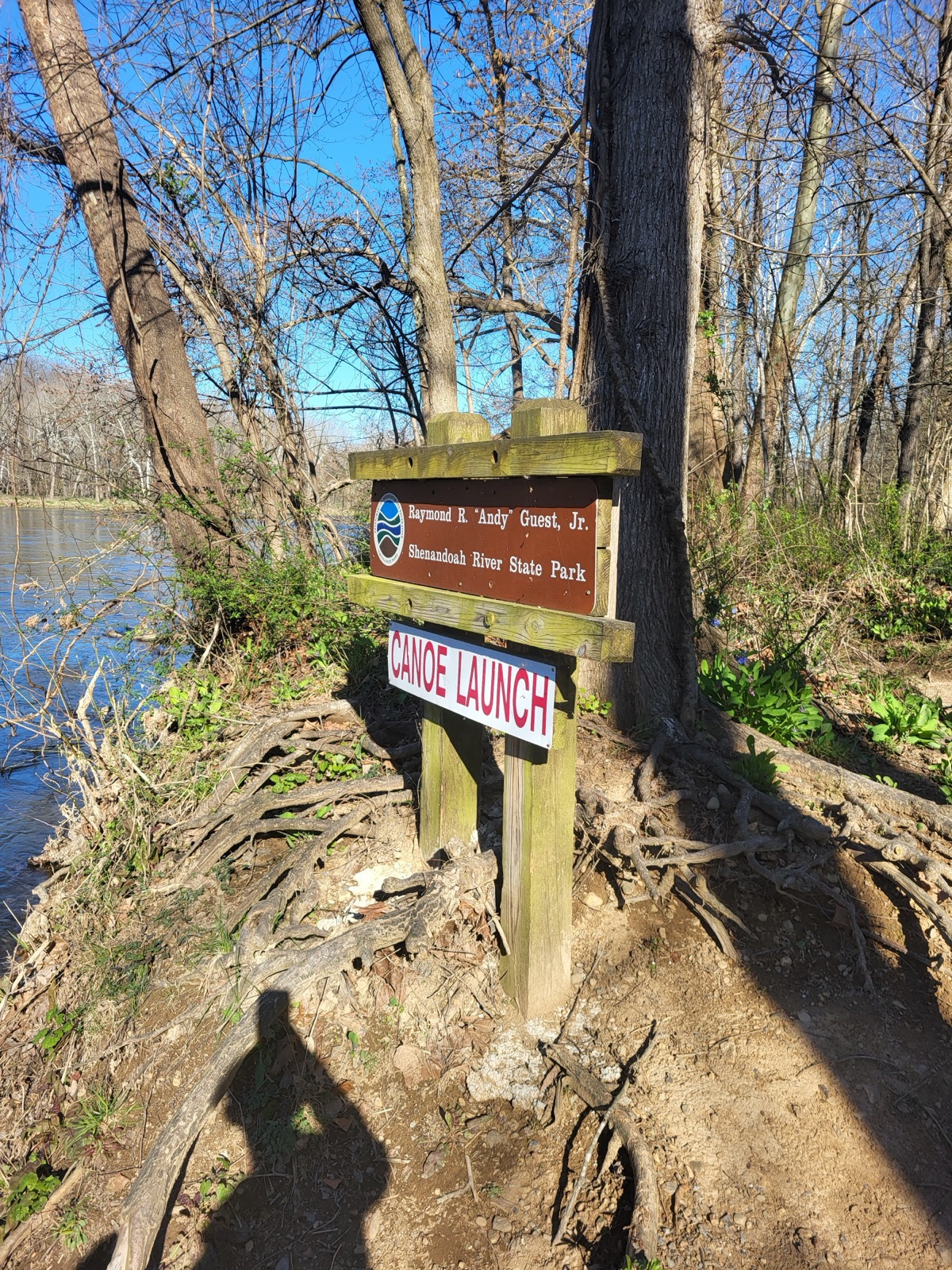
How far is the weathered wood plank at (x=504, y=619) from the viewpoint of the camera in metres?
2.10

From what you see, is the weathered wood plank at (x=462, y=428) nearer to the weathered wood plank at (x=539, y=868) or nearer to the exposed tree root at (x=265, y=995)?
the weathered wood plank at (x=539, y=868)

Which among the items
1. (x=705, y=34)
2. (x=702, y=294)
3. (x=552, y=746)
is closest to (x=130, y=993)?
(x=552, y=746)

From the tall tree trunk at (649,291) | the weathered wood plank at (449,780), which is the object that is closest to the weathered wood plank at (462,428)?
the weathered wood plank at (449,780)

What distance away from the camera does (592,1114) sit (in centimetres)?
238

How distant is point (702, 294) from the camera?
297 inches

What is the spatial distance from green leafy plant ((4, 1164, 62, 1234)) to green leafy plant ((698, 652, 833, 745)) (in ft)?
12.8

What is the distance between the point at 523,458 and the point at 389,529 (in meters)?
1.08

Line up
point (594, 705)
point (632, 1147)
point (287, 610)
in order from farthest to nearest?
1. point (287, 610)
2. point (594, 705)
3. point (632, 1147)

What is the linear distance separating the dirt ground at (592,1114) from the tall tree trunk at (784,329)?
5956mm

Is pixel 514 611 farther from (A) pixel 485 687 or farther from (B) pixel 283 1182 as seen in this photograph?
(B) pixel 283 1182

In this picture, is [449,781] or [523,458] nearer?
[523,458]

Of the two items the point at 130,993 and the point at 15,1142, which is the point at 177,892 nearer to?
the point at 130,993

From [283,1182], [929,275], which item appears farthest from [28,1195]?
[929,275]

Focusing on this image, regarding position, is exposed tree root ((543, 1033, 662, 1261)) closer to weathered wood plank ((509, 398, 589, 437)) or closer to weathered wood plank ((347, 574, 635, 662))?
weathered wood plank ((347, 574, 635, 662))
